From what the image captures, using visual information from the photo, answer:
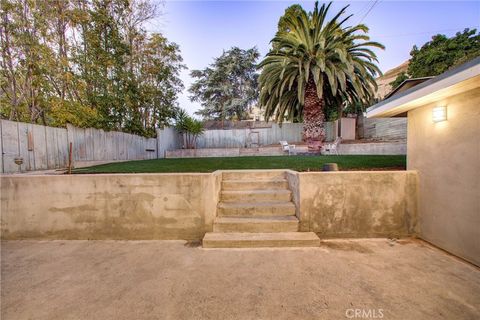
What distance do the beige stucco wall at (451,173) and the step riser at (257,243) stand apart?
5.89 ft

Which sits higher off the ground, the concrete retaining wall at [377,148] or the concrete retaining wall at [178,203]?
the concrete retaining wall at [377,148]

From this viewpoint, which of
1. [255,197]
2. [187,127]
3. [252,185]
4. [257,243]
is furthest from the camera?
[187,127]

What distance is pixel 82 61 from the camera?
8062mm

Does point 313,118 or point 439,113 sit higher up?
point 313,118

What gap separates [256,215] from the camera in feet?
11.3

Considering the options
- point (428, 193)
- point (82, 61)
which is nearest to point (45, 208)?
point (428, 193)

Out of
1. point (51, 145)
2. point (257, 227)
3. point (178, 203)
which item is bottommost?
point (257, 227)

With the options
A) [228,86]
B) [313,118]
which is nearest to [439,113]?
[313,118]

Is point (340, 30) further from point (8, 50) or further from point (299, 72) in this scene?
point (8, 50)

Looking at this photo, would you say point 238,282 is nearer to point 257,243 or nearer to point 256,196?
point 257,243

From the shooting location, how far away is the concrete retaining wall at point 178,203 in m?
3.23

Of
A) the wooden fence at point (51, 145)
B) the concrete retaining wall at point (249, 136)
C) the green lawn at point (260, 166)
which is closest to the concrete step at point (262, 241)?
the green lawn at point (260, 166)

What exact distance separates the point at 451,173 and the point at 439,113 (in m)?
0.86

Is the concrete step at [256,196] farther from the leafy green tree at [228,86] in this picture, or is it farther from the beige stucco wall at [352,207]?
the leafy green tree at [228,86]
